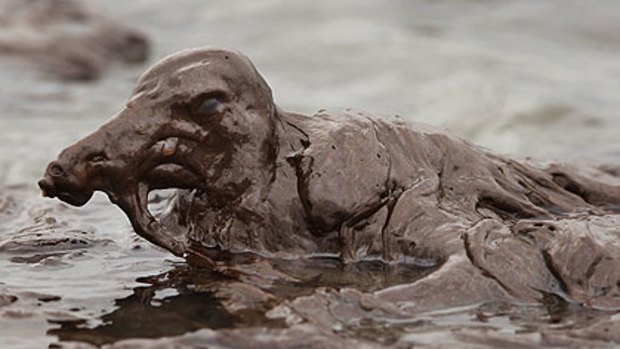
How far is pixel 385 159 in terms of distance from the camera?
12.5 ft

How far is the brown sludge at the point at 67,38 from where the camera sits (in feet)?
31.5

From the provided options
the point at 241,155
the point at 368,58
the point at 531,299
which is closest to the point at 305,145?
the point at 241,155

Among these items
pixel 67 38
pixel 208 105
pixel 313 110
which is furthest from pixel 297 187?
pixel 67 38

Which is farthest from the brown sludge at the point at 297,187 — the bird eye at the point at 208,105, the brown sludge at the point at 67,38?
the brown sludge at the point at 67,38

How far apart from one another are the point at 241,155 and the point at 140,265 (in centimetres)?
44

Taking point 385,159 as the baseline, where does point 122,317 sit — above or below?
below

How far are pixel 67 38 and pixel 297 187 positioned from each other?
6693 millimetres

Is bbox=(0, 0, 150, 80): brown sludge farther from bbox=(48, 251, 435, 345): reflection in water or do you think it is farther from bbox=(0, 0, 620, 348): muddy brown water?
bbox=(48, 251, 435, 345): reflection in water

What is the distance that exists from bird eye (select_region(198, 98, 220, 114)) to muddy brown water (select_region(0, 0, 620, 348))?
0.43 meters

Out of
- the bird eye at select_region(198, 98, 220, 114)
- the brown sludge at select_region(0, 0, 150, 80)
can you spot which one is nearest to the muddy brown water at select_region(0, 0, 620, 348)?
the brown sludge at select_region(0, 0, 150, 80)

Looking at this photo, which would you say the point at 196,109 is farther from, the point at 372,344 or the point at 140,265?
the point at 372,344

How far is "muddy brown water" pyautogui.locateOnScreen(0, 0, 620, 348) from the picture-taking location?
3.19m

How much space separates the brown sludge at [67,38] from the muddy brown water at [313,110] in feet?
0.63

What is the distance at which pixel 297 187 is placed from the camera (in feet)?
12.2
